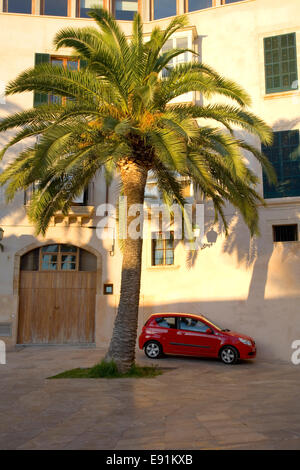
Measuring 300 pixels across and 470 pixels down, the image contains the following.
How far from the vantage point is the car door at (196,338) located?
14.4 m

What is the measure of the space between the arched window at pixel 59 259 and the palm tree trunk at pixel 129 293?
22.5ft

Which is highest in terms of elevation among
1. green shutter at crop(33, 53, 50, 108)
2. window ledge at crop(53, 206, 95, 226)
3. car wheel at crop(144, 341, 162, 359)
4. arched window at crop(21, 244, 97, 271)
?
green shutter at crop(33, 53, 50, 108)

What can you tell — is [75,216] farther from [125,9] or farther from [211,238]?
[125,9]

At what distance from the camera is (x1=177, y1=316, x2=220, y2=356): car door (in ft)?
47.1

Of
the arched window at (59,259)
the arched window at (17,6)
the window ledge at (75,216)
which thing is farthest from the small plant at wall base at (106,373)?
the arched window at (17,6)

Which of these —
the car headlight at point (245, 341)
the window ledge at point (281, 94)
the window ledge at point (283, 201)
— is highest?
the window ledge at point (281, 94)

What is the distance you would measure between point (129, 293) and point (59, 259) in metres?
7.49

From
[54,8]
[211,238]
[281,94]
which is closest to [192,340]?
[211,238]

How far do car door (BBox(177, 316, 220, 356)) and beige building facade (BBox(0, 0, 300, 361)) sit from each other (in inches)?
96.2

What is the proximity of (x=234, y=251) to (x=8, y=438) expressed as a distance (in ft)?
39.4

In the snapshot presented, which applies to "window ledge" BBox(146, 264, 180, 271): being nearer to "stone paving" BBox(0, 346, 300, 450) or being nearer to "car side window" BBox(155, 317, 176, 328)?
"car side window" BBox(155, 317, 176, 328)

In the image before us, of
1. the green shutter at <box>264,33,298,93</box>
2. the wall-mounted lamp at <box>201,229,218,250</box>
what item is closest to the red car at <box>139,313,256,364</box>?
the wall-mounted lamp at <box>201,229,218,250</box>

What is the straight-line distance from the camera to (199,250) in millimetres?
17453

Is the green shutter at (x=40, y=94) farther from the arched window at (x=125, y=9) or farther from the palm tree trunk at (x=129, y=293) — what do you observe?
the palm tree trunk at (x=129, y=293)
